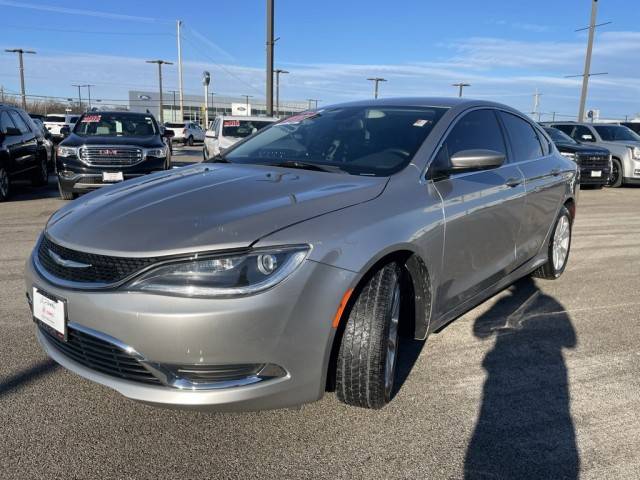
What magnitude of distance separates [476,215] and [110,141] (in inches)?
299

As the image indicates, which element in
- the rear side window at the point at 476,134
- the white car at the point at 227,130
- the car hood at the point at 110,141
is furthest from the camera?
the white car at the point at 227,130

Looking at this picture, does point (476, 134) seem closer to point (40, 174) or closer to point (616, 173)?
point (40, 174)

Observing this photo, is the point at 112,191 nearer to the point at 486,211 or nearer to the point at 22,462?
the point at 22,462

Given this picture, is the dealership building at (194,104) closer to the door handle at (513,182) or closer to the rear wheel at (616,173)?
the rear wheel at (616,173)

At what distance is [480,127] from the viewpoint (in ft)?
12.6

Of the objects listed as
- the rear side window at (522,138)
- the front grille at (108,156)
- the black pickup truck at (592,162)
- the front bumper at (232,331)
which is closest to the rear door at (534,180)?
the rear side window at (522,138)

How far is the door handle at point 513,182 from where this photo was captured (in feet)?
12.6

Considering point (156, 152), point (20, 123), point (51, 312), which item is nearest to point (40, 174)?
point (20, 123)

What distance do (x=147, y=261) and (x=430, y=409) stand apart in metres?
1.63

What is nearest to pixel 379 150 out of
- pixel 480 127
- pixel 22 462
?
pixel 480 127

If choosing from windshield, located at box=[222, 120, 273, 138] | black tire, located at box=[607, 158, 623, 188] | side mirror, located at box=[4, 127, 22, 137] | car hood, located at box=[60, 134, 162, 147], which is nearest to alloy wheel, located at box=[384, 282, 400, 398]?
car hood, located at box=[60, 134, 162, 147]

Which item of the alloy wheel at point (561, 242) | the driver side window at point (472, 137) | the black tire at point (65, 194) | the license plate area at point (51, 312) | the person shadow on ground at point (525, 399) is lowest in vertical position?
the person shadow on ground at point (525, 399)

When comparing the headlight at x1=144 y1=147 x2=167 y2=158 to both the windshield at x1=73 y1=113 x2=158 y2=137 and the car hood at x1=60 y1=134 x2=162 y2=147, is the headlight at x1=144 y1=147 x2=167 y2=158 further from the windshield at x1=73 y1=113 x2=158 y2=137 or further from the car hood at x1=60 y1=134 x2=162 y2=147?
the windshield at x1=73 y1=113 x2=158 y2=137

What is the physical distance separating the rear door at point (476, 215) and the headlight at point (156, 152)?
6.72m
